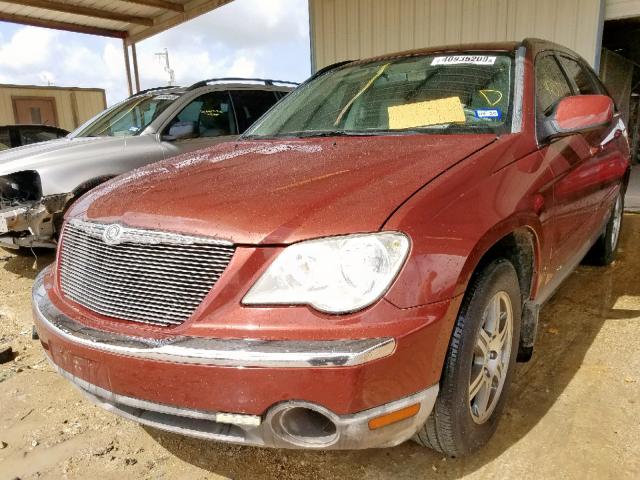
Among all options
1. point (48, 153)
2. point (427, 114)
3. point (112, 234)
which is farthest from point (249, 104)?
point (112, 234)

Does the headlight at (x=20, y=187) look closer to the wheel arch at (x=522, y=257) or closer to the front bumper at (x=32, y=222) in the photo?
the front bumper at (x=32, y=222)

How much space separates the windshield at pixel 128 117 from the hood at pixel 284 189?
3.11 m

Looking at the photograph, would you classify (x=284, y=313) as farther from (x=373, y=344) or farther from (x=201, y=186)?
(x=201, y=186)

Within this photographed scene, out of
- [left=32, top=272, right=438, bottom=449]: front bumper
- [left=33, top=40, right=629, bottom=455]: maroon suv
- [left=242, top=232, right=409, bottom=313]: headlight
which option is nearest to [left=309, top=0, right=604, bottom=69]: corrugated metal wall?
[left=33, top=40, right=629, bottom=455]: maroon suv

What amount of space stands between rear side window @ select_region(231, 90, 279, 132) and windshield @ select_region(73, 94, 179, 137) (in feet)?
2.27

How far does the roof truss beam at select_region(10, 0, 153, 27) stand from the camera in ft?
29.1

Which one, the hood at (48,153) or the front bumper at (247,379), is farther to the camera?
the hood at (48,153)

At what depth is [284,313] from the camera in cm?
142

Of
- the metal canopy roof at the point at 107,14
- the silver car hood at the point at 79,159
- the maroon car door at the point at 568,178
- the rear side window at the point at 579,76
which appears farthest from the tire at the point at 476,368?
the metal canopy roof at the point at 107,14

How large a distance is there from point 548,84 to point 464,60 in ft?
1.51

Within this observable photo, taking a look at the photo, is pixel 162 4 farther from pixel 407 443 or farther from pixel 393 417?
pixel 393 417

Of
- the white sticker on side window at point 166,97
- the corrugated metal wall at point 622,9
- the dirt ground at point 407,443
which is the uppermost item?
the corrugated metal wall at point 622,9

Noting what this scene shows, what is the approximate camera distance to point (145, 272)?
162 cm

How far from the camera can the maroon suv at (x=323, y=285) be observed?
1.41 meters
